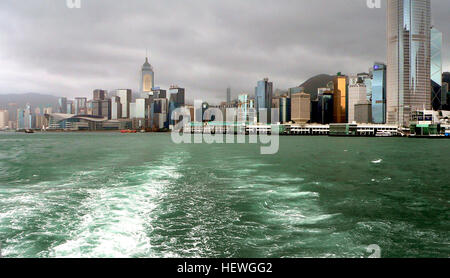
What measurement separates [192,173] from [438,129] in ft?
382

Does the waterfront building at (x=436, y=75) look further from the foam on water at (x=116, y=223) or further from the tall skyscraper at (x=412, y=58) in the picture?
the foam on water at (x=116, y=223)

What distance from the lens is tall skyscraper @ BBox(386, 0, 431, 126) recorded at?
16425 cm

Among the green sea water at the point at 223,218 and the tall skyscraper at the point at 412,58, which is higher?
the tall skyscraper at the point at 412,58

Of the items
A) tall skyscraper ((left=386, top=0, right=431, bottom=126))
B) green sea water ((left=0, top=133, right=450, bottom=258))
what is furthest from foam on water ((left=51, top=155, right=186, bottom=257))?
tall skyscraper ((left=386, top=0, right=431, bottom=126))

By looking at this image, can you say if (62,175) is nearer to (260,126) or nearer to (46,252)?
(46,252)

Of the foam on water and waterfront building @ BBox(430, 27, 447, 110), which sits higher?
waterfront building @ BBox(430, 27, 447, 110)

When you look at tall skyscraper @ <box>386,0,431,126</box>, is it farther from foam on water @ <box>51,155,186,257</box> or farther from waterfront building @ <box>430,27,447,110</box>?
foam on water @ <box>51,155,186,257</box>

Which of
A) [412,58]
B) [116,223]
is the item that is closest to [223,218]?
[116,223]

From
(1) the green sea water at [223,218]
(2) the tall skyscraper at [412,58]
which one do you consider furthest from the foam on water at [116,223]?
(2) the tall skyscraper at [412,58]

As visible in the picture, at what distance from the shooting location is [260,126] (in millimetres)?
161875

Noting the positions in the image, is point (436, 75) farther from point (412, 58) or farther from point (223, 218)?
point (223, 218)

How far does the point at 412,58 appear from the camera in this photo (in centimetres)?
16475

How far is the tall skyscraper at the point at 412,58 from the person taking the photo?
164 meters

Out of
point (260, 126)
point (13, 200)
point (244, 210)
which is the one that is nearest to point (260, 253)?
point (244, 210)
